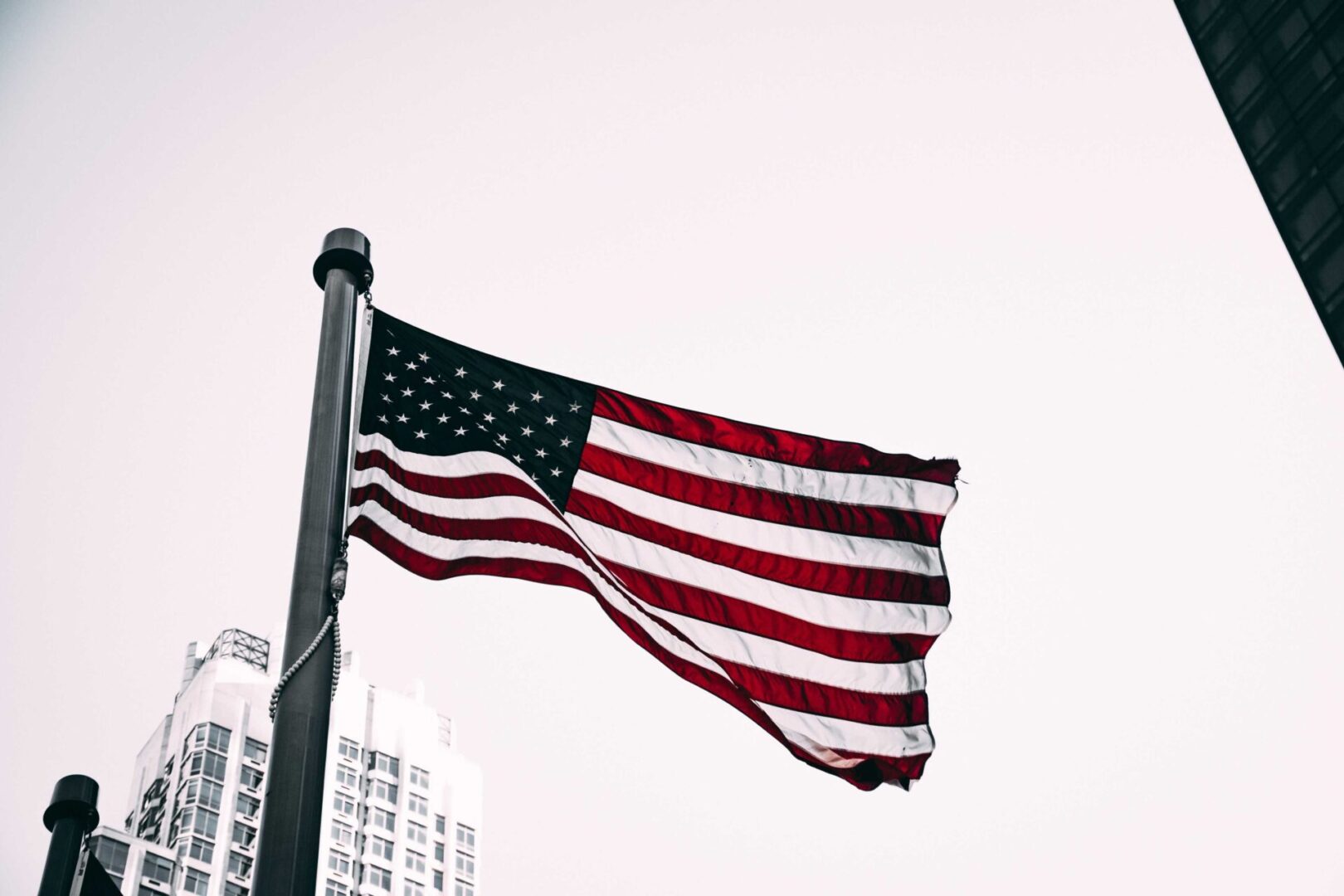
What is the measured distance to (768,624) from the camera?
11984 mm

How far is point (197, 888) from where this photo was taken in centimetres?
11588

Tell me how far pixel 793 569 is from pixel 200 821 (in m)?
118

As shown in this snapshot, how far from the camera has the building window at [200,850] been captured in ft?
386

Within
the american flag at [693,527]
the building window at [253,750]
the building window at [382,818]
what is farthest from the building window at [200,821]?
the american flag at [693,527]

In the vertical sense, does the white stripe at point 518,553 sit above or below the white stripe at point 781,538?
below

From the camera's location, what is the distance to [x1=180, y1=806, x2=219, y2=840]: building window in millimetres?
119350

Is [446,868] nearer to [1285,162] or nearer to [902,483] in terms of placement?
[1285,162]

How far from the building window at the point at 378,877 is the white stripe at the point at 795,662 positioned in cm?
11963

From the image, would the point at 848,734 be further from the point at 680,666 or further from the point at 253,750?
the point at 253,750

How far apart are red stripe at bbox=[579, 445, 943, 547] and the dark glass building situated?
36.2 m

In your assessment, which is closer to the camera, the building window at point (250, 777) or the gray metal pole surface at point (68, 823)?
the gray metal pole surface at point (68, 823)

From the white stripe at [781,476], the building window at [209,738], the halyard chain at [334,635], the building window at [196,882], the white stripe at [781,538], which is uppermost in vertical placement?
the building window at [209,738]

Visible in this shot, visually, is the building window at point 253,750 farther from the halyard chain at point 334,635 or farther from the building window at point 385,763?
the halyard chain at point 334,635

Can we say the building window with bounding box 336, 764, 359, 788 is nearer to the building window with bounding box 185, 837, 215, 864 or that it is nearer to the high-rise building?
the high-rise building
